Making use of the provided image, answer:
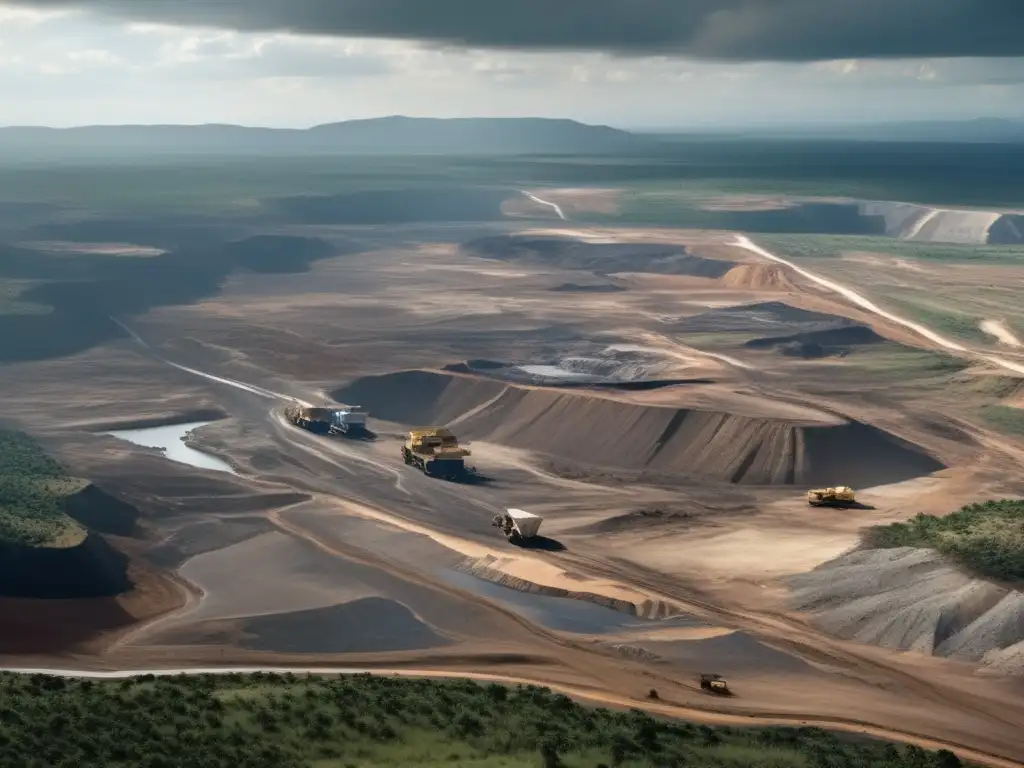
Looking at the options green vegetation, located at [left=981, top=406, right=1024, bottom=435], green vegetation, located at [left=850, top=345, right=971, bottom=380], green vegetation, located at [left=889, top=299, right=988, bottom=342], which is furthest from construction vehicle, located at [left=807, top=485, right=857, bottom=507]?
green vegetation, located at [left=889, top=299, right=988, bottom=342]

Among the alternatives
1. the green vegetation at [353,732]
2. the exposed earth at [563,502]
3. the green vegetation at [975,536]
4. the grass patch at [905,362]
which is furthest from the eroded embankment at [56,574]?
the grass patch at [905,362]

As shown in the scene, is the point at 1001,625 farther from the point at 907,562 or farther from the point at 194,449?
the point at 194,449

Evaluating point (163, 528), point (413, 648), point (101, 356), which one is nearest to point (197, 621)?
point (413, 648)

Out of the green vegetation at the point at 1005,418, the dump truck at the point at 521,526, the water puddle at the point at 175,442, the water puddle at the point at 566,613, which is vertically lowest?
the water puddle at the point at 175,442

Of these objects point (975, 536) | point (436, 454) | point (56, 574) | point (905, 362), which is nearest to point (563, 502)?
point (436, 454)

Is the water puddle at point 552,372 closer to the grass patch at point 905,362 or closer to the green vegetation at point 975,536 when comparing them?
the grass patch at point 905,362

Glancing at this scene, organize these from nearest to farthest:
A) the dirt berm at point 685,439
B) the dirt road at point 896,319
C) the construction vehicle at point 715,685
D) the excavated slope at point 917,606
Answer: the construction vehicle at point 715,685 → the excavated slope at point 917,606 → the dirt berm at point 685,439 → the dirt road at point 896,319
